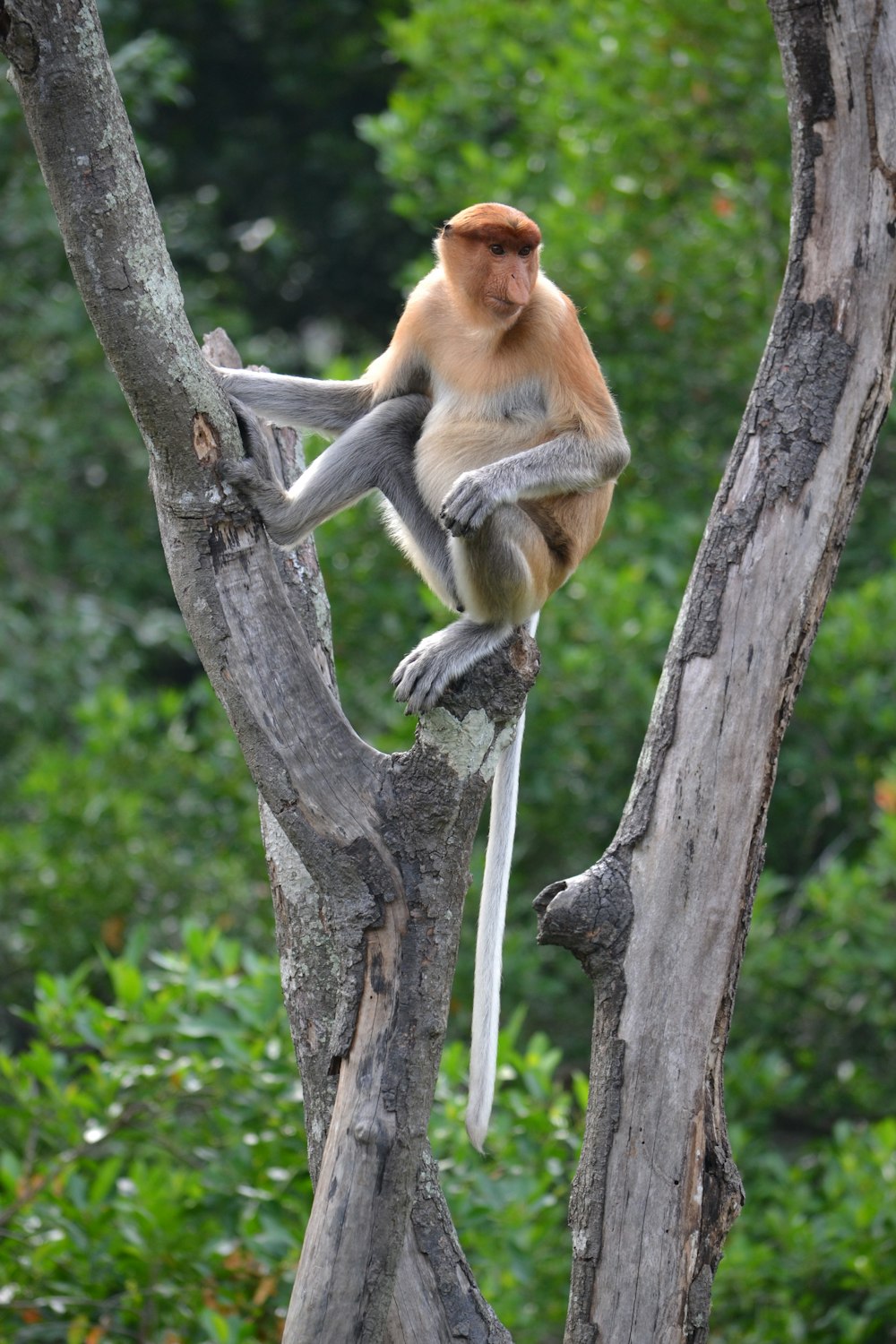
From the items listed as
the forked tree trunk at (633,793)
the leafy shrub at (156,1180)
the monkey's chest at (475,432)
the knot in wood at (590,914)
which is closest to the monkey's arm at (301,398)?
the monkey's chest at (475,432)

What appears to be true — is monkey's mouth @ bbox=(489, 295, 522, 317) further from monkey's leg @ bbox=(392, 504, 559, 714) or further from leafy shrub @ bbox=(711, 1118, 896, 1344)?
leafy shrub @ bbox=(711, 1118, 896, 1344)

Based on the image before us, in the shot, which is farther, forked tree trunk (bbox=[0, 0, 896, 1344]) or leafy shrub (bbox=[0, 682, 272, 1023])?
leafy shrub (bbox=[0, 682, 272, 1023])

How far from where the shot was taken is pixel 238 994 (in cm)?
335

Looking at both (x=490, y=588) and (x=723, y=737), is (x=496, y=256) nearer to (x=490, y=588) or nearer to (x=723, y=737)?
(x=490, y=588)

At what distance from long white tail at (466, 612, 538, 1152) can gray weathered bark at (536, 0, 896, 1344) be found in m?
0.21

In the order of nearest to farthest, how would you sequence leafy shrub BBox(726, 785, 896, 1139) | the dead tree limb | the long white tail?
the dead tree limb → the long white tail → leafy shrub BBox(726, 785, 896, 1139)

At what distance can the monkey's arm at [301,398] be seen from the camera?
2818mm

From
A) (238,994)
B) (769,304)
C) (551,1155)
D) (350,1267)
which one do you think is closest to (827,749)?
(769,304)

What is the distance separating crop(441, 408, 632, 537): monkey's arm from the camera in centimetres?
262

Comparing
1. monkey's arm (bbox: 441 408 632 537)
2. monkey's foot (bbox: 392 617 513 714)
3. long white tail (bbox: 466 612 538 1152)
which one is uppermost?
monkey's arm (bbox: 441 408 632 537)

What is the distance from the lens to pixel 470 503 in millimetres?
2621

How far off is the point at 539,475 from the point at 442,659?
42 cm

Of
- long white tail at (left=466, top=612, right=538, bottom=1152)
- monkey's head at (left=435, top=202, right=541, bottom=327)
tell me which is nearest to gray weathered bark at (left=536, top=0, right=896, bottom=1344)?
long white tail at (left=466, top=612, right=538, bottom=1152)

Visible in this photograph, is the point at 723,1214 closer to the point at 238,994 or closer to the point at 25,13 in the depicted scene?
the point at 238,994
